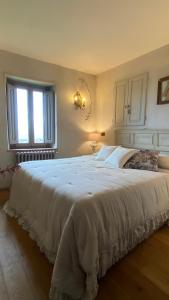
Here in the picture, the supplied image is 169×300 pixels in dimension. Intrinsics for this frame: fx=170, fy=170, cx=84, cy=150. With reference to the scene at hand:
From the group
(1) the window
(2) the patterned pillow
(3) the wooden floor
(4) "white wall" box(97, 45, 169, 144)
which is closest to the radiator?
A: (1) the window

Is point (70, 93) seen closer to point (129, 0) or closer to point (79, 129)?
point (79, 129)

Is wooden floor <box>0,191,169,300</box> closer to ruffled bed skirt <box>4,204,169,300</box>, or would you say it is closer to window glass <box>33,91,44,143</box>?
ruffled bed skirt <box>4,204,169,300</box>

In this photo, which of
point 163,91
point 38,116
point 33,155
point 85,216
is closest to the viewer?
point 85,216

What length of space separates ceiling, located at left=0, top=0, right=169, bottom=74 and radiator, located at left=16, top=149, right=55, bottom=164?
1.88m

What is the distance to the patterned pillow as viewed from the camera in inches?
93.9

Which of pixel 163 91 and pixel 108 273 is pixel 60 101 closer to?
pixel 163 91

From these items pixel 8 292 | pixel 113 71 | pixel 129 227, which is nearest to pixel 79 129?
pixel 113 71

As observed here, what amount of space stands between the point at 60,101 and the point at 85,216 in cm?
308

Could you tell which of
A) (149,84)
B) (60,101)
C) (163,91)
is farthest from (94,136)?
(163,91)

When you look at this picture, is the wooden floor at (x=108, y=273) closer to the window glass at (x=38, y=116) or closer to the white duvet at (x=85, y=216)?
the white duvet at (x=85, y=216)

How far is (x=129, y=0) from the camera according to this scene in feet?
6.19

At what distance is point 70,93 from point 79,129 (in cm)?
86

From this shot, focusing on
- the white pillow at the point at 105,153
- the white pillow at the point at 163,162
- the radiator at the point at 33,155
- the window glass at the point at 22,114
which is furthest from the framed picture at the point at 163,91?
the window glass at the point at 22,114

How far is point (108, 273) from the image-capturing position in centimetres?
144
